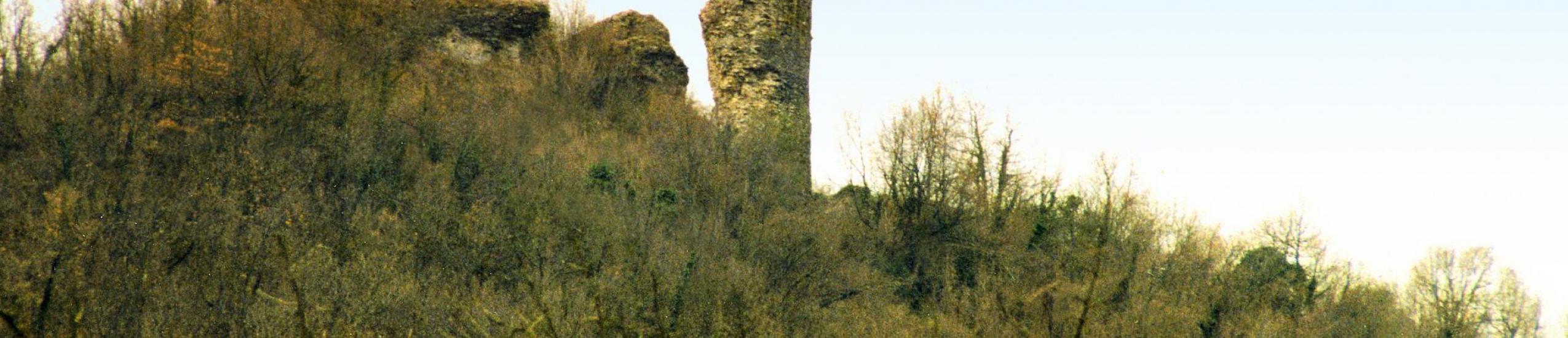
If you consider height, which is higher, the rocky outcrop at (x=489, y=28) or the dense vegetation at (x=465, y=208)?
the rocky outcrop at (x=489, y=28)

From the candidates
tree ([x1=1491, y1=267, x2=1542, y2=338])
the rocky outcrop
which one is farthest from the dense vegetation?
tree ([x1=1491, y1=267, x2=1542, y2=338])

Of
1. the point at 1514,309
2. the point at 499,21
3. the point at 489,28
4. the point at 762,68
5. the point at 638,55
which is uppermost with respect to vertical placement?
the point at 499,21

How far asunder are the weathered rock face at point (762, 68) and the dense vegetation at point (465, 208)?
2.54 ft

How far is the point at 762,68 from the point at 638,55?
6.63 metres

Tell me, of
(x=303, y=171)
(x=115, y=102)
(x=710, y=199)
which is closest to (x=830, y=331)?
(x=710, y=199)

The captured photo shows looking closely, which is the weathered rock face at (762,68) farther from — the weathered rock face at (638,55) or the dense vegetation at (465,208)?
the weathered rock face at (638,55)

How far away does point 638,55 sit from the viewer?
116 feet

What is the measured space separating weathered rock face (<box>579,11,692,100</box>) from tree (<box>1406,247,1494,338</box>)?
2288cm

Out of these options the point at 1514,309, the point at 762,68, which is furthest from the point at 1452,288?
the point at 762,68

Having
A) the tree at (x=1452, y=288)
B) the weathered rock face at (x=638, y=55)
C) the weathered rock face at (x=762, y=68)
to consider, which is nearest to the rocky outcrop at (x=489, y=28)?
the weathered rock face at (x=638, y=55)

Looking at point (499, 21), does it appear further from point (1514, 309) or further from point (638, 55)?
point (1514, 309)

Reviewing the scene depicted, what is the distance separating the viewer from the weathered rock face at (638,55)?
34.5m

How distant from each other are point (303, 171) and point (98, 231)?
167 inches

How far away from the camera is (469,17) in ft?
113
